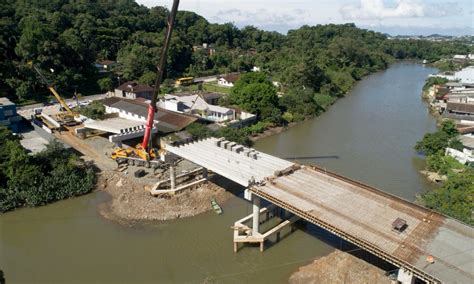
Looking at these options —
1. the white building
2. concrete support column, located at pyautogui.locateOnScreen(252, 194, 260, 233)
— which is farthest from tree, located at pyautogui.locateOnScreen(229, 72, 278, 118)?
the white building

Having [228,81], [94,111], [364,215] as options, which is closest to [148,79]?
[228,81]

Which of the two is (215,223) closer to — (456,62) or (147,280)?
(147,280)

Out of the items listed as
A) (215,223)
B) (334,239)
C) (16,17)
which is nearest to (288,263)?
(334,239)

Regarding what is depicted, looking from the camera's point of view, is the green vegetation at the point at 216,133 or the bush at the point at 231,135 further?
the bush at the point at 231,135

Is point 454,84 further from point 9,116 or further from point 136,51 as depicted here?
point 9,116

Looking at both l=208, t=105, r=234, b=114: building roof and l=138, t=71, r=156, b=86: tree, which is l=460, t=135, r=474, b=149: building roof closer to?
l=208, t=105, r=234, b=114: building roof

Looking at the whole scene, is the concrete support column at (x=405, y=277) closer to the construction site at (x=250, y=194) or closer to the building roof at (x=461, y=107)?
the construction site at (x=250, y=194)

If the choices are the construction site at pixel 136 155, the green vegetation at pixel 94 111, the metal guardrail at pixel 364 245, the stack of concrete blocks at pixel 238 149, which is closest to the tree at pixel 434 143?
the stack of concrete blocks at pixel 238 149
